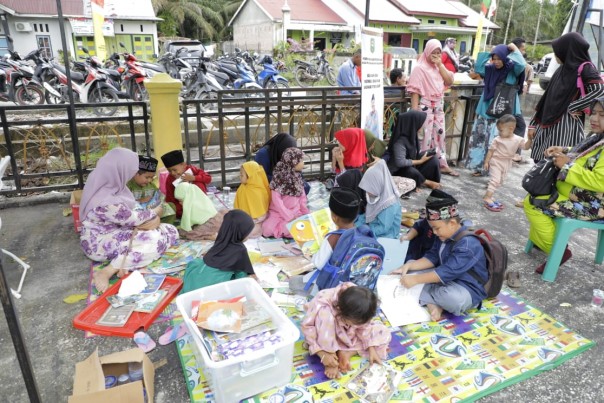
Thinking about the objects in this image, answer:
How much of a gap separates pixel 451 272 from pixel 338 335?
868 mm

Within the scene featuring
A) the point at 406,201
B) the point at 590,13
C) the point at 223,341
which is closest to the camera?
the point at 223,341

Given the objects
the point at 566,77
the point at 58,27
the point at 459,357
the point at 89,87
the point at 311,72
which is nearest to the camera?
the point at 459,357

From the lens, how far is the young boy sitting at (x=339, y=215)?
263cm

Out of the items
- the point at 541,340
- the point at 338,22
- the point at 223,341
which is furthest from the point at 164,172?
the point at 338,22

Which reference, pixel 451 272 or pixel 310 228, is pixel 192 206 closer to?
pixel 310 228

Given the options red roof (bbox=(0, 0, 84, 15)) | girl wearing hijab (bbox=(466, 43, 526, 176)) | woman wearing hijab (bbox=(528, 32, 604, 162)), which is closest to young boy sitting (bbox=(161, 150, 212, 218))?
woman wearing hijab (bbox=(528, 32, 604, 162))

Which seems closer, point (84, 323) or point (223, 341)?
point (223, 341)

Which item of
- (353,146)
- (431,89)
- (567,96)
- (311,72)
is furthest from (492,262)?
(311,72)

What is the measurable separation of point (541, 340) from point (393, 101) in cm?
355

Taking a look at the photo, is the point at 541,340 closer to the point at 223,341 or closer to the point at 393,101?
the point at 223,341

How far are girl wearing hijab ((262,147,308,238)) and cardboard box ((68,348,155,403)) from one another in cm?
182

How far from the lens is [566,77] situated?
4055 millimetres

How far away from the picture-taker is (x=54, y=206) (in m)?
4.37

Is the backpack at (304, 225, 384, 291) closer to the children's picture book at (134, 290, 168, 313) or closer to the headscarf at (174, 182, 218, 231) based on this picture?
the children's picture book at (134, 290, 168, 313)
